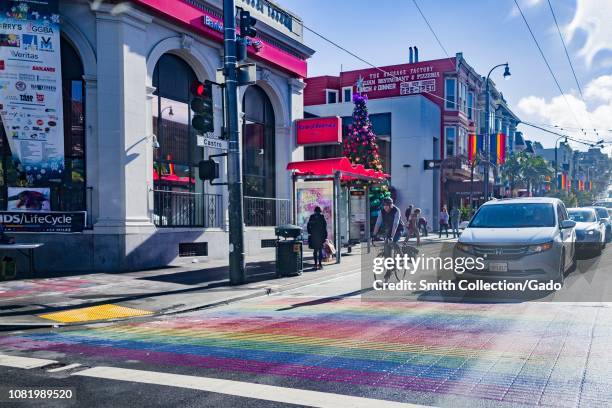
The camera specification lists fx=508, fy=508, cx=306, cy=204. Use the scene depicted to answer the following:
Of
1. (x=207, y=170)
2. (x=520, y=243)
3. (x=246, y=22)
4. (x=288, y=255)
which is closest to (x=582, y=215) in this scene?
(x=520, y=243)

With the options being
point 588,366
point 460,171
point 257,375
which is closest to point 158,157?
point 257,375

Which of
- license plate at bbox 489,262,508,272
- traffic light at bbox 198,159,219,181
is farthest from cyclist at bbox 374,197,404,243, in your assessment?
traffic light at bbox 198,159,219,181

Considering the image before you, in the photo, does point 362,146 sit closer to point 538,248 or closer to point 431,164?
point 431,164

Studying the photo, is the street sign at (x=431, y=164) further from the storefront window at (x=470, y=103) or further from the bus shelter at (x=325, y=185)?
the bus shelter at (x=325, y=185)

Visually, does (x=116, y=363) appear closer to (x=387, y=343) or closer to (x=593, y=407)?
(x=387, y=343)

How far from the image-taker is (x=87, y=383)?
4844 millimetres

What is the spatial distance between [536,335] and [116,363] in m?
5.01

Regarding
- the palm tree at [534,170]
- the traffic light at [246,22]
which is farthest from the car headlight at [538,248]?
the palm tree at [534,170]

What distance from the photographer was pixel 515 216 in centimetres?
1069

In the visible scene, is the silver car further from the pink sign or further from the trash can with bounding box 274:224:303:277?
the pink sign

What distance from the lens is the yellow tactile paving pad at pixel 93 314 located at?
8352 millimetres

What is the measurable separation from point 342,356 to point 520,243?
511 cm

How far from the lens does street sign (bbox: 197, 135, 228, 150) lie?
35.9ft

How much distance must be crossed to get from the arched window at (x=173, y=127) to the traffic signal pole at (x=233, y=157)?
202 inches
